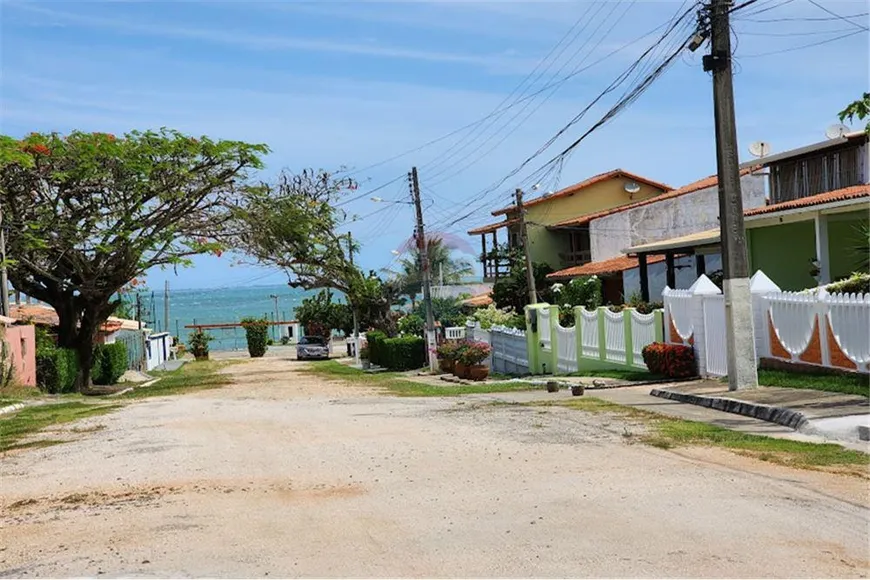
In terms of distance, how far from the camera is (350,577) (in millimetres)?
6414

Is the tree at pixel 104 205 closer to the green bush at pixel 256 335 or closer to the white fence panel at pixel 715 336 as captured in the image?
the white fence panel at pixel 715 336

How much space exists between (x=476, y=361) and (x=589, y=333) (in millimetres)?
6690

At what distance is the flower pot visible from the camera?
110 feet

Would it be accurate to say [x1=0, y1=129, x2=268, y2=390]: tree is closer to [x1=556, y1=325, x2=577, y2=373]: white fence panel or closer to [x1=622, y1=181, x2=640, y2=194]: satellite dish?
[x1=556, y1=325, x2=577, y2=373]: white fence panel

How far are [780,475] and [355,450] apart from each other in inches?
199

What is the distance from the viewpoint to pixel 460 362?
34.6 m

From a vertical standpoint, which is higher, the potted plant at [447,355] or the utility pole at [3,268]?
the utility pole at [3,268]

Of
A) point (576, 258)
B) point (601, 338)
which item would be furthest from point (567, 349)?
point (576, 258)

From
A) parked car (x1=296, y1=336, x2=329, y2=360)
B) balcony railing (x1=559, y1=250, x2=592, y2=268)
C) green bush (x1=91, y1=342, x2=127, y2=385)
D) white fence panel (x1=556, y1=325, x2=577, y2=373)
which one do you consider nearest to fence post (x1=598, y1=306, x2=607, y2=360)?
white fence panel (x1=556, y1=325, x2=577, y2=373)

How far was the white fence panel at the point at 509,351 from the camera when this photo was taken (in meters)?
33.2

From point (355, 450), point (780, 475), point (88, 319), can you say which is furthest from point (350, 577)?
point (88, 319)

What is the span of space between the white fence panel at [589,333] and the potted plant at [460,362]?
21.6ft

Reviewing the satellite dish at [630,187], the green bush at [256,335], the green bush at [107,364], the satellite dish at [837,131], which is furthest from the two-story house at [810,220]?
the green bush at [256,335]

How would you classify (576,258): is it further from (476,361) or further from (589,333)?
(589,333)
